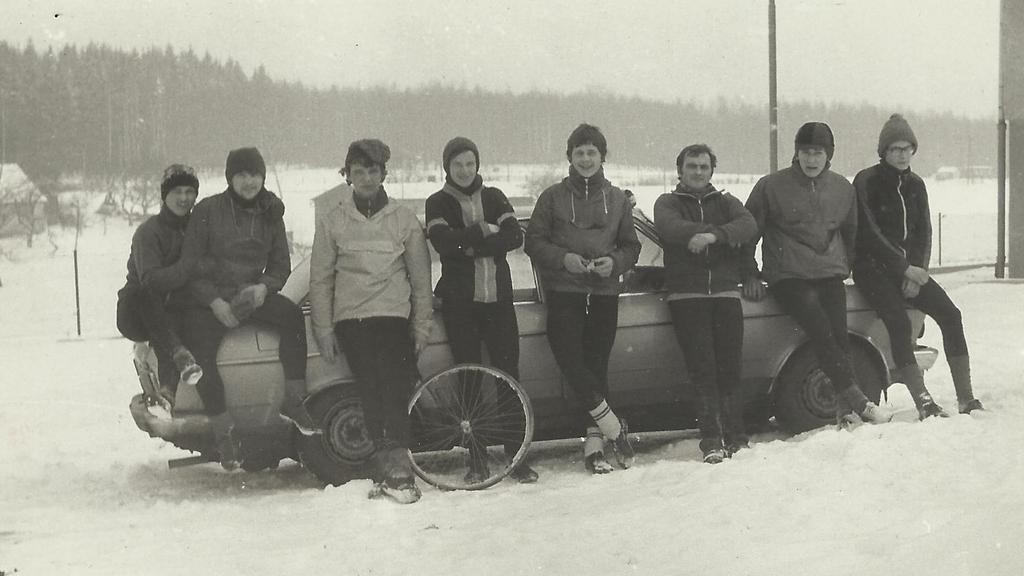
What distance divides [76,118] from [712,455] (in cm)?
3589

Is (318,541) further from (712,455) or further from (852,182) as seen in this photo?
(852,182)

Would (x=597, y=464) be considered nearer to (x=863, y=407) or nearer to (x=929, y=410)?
(x=863, y=407)

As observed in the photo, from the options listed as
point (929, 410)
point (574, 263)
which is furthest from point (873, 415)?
point (574, 263)

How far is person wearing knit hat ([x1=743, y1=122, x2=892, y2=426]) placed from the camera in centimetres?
627

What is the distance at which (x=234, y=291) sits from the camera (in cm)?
573

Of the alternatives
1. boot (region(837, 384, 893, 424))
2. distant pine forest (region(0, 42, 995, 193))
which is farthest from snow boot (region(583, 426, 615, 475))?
distant pine forest (region(0, 42, 995, 193))

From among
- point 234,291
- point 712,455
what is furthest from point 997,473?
point 234,291

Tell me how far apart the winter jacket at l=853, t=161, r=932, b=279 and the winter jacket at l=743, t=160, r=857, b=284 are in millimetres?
205

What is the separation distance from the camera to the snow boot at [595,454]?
5.78 meters

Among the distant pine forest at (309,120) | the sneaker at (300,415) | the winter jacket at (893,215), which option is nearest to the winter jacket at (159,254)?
the sneaker at (300,415)

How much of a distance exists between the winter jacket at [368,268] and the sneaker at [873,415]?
271 cm

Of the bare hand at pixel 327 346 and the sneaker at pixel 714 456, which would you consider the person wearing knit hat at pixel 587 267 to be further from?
the bare hand at pixel 327 346

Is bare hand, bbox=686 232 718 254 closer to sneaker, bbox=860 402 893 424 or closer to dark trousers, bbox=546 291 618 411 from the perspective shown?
dark trousers, bbox=546 291 618 411

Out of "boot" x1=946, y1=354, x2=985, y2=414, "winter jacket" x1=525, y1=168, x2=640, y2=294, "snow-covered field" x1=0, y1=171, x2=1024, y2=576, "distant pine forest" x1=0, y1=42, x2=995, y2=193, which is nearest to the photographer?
"snow-covered field" x1=0, y1=171, x2=1024, y2=576
